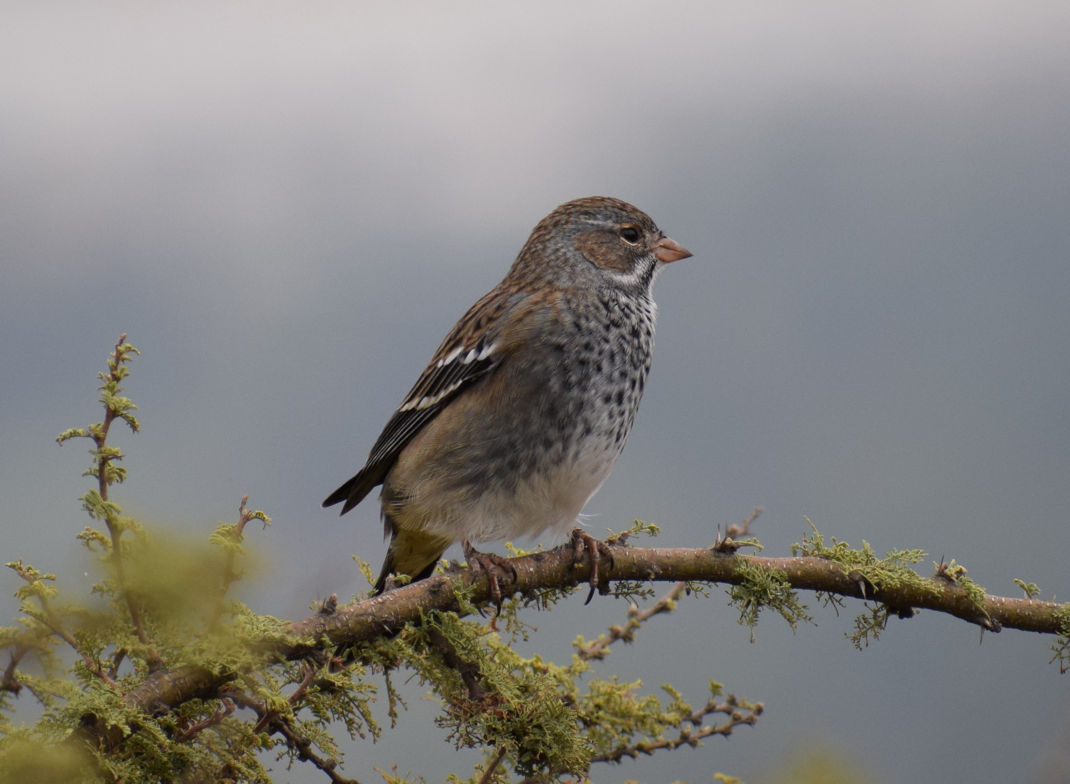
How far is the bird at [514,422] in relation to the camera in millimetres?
4223

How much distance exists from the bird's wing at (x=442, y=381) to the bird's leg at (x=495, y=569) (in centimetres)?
91

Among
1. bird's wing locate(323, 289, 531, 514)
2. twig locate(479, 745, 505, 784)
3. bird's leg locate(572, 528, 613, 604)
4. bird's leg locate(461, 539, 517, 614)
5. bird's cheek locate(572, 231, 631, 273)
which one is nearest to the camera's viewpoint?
twig locate(479, 745, 505, 784)

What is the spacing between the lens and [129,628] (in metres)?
2.29

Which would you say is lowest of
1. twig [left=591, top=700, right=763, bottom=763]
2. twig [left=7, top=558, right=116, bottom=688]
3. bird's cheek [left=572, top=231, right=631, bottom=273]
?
twig [left=591, top=700, right=763, bottom=763]

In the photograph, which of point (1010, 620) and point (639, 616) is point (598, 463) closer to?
point (639, 616)

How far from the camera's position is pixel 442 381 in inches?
182

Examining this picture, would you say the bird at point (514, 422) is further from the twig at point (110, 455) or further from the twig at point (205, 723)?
the twig at point (110, 455)

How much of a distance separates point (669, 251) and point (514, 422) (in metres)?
1.57

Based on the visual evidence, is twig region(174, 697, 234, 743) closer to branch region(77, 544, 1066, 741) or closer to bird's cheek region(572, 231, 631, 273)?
branch region(77, 544, 1066, 741)

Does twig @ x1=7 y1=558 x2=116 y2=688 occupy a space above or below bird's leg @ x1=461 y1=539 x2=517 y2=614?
above

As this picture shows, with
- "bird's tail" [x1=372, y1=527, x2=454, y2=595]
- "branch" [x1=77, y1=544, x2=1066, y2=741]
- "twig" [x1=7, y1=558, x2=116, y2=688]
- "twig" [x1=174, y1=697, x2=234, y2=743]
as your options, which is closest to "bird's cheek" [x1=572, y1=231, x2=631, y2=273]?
"bird's tail" [x1=372, y1=527, x2=454, y2=595]

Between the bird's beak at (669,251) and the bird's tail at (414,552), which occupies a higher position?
the bird's beak at (669,251)

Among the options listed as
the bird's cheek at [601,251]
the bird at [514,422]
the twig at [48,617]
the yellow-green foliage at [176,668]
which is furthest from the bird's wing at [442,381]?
the twig at [48,617]

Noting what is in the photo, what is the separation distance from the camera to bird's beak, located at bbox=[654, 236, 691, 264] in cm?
519
